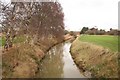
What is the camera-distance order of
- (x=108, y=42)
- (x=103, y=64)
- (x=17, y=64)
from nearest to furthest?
(x=103, y=64) → (x=17, y=64) → (x=108, y=42)

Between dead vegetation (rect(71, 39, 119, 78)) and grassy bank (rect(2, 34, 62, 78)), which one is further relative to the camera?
dead vegetation (rect(71, 39, 119, 78))

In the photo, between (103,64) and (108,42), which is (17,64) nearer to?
(103,64)

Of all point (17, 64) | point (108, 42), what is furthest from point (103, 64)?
point (108, 42)

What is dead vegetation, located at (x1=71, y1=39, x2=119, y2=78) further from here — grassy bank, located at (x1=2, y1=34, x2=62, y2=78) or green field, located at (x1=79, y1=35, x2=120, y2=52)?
grassy bank, located at (x1=2, y1=34, x2=62, y2=78)

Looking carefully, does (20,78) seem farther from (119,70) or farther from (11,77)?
(119,70)

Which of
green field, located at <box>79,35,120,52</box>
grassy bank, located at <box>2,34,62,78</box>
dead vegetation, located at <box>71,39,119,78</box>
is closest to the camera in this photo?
grassy bank, located at <box>2,34,62,78</box>

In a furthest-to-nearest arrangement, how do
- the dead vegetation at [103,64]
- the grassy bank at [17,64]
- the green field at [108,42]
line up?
the green field at [108,42] < the dead vegetation at [103,64] < the grassy bank at [17,64]

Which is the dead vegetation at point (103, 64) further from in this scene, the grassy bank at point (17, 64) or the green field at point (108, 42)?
the grassy bank at point (17, 64)

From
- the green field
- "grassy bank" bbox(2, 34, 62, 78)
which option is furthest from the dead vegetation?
"grassy bank" bbox(2, 34, 62, 78)

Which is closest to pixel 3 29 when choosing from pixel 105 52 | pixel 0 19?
pixel 0 19

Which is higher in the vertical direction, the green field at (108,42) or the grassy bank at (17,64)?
the green field at (108,42)

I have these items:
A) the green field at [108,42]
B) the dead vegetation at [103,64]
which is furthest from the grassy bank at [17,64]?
the green field at [108,42]

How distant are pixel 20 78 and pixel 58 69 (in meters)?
6.92

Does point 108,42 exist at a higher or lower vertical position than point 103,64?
higher
